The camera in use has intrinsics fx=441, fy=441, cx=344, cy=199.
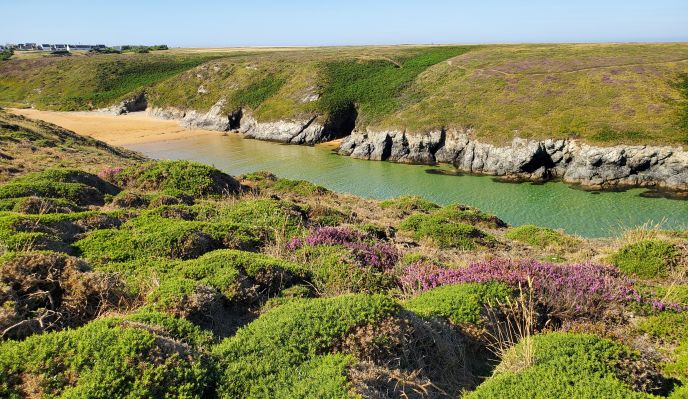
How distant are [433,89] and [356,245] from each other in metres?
68.5

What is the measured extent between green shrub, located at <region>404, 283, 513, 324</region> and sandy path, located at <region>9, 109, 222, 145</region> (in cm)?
7411

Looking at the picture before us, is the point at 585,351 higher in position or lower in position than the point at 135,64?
lower

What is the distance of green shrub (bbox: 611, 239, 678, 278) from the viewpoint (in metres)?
13.0

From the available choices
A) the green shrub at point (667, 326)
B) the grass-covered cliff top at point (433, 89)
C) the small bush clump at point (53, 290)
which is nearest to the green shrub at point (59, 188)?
the small bush clump at point (53, 290)

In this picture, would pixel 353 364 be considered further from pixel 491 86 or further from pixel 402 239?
pixel 491 86

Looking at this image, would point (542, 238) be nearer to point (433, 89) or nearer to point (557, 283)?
point (557, 283)

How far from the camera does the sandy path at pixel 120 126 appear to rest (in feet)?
252

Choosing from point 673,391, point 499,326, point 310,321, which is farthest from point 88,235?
point 673,391

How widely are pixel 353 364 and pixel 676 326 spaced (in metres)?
6.54

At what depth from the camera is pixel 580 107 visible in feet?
189

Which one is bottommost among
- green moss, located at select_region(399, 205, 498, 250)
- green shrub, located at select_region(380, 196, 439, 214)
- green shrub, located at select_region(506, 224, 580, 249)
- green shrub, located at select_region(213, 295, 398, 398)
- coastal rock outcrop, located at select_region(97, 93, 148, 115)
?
green shrub, located at select_region(380, 196, 439, 214)

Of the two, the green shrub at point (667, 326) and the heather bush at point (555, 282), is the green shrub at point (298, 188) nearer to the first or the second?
the heather bush at point (555, 282)

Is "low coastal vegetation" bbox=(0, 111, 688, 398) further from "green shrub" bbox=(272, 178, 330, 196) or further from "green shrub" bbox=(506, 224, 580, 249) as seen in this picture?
"green shrub" bbox=(272, 178, 330, 196)

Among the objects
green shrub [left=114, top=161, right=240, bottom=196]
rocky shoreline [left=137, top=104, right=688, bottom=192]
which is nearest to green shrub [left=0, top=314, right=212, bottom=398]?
green shrub [left=114, top=161, right=240, bottom=196]
